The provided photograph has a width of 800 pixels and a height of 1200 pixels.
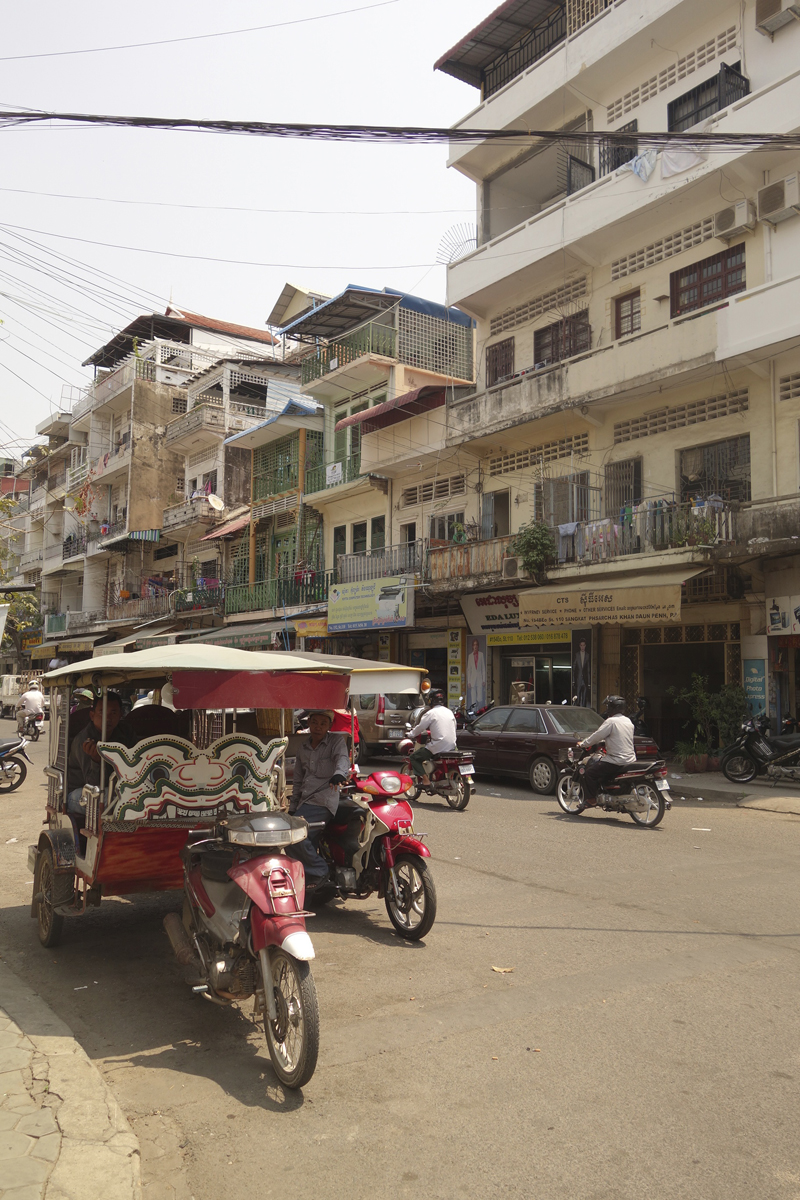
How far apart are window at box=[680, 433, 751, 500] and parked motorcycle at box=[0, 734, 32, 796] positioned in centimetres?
1365

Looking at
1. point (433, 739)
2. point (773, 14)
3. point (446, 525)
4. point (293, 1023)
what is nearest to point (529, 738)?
point (433, 739)

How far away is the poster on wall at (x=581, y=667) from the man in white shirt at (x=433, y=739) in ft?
26.7

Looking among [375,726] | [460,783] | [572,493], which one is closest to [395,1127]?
[460,783]

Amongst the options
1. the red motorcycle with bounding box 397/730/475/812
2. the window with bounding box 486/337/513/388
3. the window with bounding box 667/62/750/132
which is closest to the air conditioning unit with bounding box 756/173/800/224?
the window with bounding box 667/62/750/132

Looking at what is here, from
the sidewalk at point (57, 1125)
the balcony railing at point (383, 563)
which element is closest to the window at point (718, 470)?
the balcony railing at point (383, 563)

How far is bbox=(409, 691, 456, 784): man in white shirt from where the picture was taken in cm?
1323

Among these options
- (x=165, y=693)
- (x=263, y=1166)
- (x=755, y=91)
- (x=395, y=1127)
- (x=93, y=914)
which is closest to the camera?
(x=263, y=1166)

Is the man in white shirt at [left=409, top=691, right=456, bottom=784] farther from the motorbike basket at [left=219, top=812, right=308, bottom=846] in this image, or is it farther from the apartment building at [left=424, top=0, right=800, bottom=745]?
the motorbike basket at [left=219, top=812, right=308, bottom=846]

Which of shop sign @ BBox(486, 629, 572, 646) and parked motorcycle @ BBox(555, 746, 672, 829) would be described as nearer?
parked motorcycle @ BBox(555, 746, 672, 829)

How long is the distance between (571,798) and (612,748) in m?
1.16

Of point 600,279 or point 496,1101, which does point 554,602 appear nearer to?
point 600,279

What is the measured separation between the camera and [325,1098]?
12.7 feet

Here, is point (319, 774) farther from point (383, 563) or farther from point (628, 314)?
point (383, 563)

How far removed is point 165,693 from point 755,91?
57.3 ft
